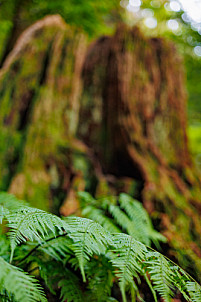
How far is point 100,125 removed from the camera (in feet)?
10.8

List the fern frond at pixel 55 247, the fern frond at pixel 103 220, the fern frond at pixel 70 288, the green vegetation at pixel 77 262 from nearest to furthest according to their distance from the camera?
the green vegetation at pixel 77 262
the fern frond at pixel 70 288
the fern frond at pixel 55 247
the fern frond at pixel 103 220

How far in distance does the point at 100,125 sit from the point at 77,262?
2.22 meters

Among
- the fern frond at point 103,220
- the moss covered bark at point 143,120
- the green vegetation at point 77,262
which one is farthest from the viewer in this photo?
the moss covered bark at point 143,120

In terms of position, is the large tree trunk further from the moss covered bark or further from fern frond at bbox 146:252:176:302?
fern frond at bbox 146:252:176:302

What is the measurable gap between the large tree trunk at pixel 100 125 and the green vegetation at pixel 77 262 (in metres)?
0.75

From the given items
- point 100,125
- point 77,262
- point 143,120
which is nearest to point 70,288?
point 77,262

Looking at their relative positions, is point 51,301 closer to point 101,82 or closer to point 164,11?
point 101,82

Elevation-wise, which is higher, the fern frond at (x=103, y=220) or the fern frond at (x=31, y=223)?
the fern frond at (x=31, y=223)

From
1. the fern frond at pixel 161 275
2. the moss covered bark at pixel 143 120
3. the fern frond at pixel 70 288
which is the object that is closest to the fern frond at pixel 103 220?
the fern frond at pixel 70 288

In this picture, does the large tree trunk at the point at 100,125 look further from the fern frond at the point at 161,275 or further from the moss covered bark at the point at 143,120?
the fern frond at the point at 161,275

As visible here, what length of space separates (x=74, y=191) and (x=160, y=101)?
2.06 metres

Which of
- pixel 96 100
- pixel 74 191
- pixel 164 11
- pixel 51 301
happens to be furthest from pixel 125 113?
pixel 164 11

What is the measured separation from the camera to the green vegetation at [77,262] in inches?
35.8

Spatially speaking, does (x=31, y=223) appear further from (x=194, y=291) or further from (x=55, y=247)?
(x=194, y=291)
